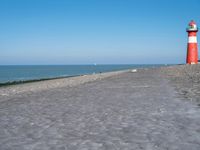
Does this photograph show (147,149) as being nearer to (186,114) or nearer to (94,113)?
(186,114)

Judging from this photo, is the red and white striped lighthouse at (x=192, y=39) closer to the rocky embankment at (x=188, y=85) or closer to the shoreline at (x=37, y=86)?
the shoreline at (x=37, y=86)

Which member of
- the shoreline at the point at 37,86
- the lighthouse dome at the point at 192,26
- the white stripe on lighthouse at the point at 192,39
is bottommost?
the shoreline at the point at 37,86

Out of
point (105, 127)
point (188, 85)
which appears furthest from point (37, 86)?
point (105, 127)

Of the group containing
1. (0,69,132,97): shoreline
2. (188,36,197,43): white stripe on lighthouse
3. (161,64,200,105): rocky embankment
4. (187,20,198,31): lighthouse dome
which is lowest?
(0,69,132,97): shoreline

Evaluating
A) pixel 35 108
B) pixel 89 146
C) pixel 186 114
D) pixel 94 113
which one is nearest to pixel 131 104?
pixel 94 113

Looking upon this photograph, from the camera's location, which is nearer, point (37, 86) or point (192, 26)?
point (37, 86)

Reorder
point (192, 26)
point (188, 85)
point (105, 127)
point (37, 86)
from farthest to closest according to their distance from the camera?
point (192, 26) < point (37, 86) < point (188, 85) < point (105, 127)

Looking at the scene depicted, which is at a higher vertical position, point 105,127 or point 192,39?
point 192,39

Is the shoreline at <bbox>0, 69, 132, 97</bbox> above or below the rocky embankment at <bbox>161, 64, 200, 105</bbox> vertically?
below

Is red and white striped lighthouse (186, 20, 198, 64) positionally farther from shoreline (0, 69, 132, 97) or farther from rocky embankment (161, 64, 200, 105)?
rocky embankment (161, 64, 200, 105)

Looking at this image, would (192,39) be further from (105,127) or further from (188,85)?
(105,127)

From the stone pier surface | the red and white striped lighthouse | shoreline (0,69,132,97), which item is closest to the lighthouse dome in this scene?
the red and white striped lighthouse

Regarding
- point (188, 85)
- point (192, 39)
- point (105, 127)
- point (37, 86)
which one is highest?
point (192, 39)

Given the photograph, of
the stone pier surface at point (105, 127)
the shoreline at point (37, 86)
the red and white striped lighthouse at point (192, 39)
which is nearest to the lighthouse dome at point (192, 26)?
the red and white striped lighthouse at point (192, 39)
